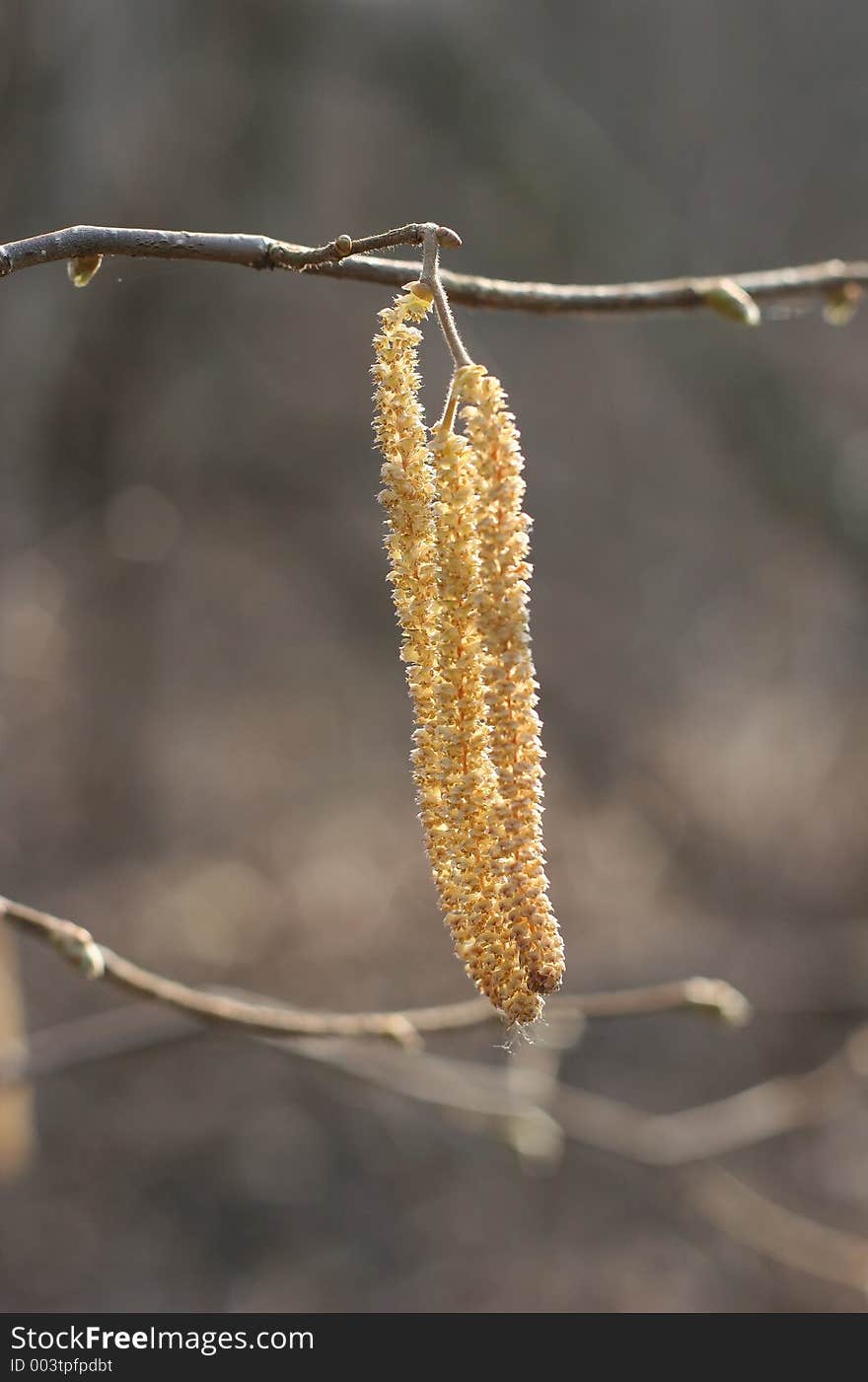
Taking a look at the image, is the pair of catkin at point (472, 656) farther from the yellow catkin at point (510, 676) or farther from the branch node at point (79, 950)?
the branch node at point (79, 950)

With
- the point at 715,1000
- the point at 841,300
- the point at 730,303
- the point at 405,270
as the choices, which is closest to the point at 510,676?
the point at 405,270

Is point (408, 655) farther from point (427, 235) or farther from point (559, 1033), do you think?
point (559, 1033)

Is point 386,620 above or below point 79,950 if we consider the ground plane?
above

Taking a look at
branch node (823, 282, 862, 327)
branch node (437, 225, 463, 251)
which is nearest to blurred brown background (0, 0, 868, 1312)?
branch node (823, 282, 862, 327)

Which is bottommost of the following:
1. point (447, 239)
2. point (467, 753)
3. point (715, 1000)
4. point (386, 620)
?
point (467, 753)

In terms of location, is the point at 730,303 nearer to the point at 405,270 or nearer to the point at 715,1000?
the point at 405,270

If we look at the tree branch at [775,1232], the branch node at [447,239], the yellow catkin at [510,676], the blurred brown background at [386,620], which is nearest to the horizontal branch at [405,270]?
the branch node at [447,239]

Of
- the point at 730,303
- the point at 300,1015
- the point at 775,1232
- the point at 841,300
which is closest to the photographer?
the point at 730,303

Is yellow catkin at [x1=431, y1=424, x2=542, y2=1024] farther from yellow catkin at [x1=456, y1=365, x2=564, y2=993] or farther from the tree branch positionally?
the tree branch

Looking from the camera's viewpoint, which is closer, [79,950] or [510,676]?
[510,676]
